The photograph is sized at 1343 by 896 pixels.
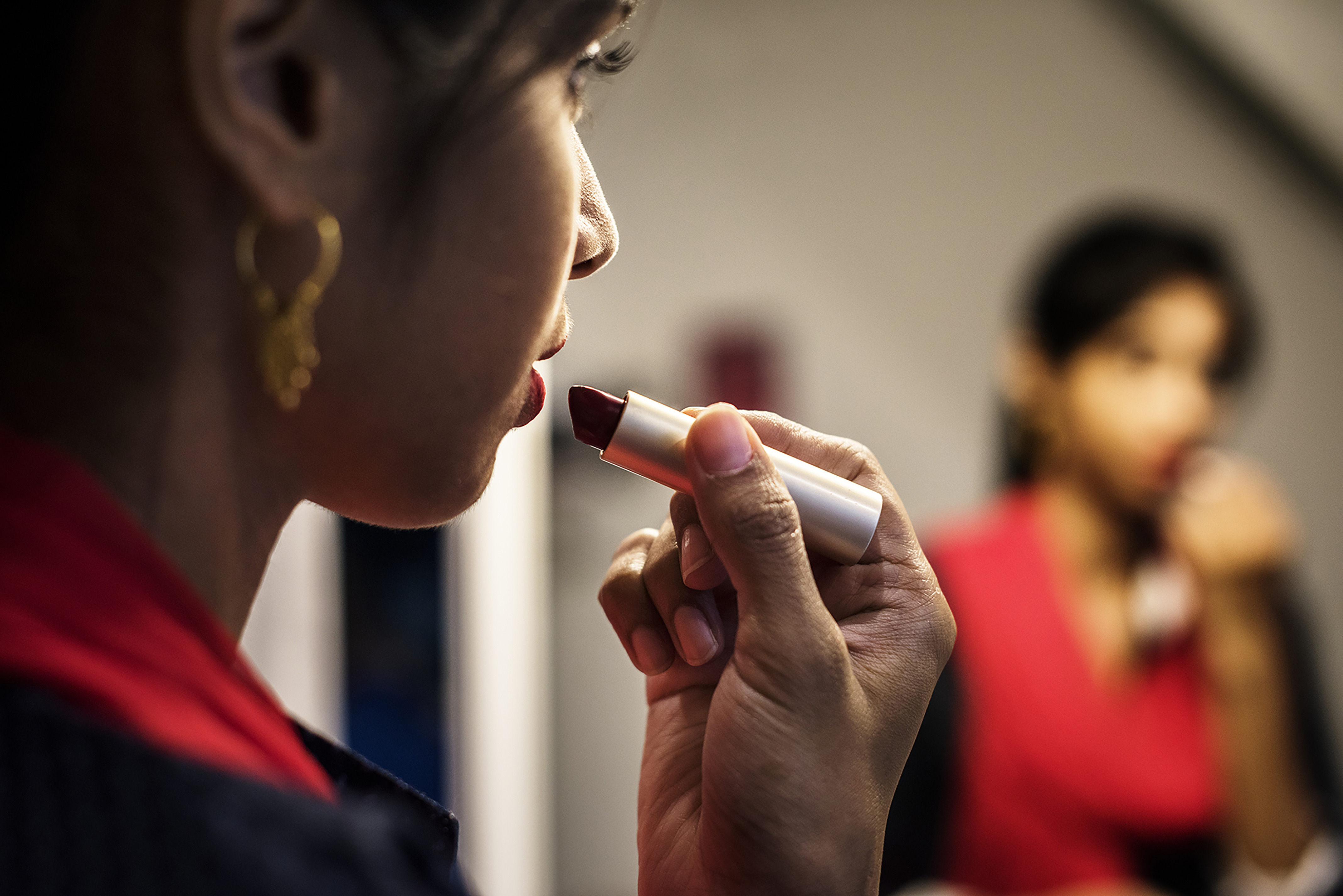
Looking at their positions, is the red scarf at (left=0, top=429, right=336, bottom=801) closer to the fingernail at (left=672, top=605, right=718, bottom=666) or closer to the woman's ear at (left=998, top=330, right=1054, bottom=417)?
the fingernail at (left=672, top=605, right=718, bottom=666)

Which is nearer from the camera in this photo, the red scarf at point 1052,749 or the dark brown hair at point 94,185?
the dark brown hair at point 94,185

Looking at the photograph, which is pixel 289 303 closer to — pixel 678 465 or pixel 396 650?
pixel 678 465

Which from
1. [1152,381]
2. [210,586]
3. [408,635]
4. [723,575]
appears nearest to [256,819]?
[210,586]

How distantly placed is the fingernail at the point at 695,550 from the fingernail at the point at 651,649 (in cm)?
5

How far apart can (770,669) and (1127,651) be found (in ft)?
2.88

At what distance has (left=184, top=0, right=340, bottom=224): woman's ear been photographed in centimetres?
21

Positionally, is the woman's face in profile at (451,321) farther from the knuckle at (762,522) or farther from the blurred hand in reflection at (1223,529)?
the blurred hand in reflection at (1223,529)

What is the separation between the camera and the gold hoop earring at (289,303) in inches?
9.0

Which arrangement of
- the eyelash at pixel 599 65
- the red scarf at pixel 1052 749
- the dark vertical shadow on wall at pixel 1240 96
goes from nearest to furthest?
the eyelash at pixel 599 65 → the red scarf at pixel 1052 749 → the dark vertical shadow on wall at pixel 1240 96

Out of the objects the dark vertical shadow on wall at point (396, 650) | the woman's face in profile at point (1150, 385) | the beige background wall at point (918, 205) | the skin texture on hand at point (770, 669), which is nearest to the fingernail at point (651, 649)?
the skin texture on hand at point (770, 669)

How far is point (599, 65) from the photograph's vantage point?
31cm

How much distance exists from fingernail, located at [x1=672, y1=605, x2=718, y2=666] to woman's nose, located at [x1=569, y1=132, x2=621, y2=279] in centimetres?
14

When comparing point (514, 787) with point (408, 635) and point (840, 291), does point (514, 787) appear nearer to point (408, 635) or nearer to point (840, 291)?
point (408, 635)

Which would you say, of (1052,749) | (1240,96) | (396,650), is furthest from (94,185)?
(1240,96)
